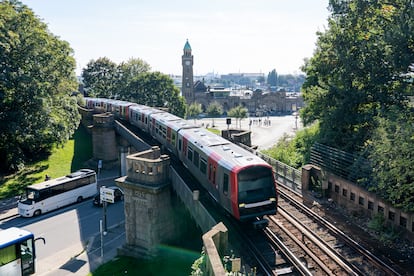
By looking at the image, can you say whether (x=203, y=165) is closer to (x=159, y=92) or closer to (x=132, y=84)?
(x=159, y=92)

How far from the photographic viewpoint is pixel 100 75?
83.2 m

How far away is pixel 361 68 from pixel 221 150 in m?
9.70

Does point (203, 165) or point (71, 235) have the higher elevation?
point (203, 165)

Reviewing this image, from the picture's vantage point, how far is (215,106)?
348 ft

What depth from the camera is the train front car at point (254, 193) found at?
16266mm

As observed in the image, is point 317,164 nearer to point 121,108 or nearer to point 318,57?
point 318,57

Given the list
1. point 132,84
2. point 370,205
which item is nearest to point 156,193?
point 370,205

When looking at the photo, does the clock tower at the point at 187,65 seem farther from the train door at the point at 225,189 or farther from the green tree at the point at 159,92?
the train door at the point at 225,189

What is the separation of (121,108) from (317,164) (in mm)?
29394

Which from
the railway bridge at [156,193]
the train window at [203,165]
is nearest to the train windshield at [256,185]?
the train window at [203,165]

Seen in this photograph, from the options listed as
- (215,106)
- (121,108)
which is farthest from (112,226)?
(215,106)

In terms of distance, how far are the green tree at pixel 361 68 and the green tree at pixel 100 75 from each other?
61596 mm

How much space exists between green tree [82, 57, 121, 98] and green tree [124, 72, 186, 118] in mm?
12482

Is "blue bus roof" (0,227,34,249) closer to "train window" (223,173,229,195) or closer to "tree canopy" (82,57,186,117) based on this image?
"train window" (223,173,229,195)
